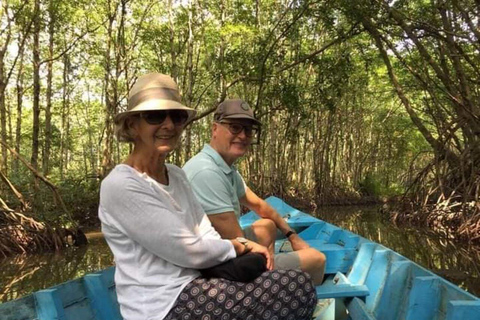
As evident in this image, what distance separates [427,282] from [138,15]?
12810 mm

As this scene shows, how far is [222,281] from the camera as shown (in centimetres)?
161

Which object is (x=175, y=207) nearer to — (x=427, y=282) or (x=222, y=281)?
(x=222, y=281)

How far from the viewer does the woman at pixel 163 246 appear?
153cm

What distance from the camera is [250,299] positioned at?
1608 millimetres

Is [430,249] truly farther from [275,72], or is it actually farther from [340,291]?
[340,291]

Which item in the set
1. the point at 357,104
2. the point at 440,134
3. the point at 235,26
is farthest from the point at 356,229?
the point at 357,104

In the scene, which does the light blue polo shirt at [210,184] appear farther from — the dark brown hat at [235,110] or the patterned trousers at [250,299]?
the patterned trousers at [250,299]

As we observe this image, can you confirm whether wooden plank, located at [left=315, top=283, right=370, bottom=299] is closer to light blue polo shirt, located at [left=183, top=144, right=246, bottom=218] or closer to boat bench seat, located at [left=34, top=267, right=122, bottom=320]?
light blue polo shirt, located at [left=183, top=144, right=246, bottom=218]

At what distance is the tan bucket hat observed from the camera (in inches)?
65.1

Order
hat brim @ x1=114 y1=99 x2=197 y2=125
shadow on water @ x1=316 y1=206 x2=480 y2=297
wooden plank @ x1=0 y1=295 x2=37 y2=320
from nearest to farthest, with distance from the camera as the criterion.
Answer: hat brim @ x1=114 y1=99 x2=197 y2=125
wooden plank @ x1=0 y1=295 x2=37 y2=320
shadow on water @ x1=316 y1=206 x2=480 y2=297

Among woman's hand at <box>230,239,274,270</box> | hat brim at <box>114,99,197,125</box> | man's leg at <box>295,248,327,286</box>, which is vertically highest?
hat brim at <box>114,99,197,125</box>

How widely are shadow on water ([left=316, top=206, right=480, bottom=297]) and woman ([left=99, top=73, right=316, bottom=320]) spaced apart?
13.7ft

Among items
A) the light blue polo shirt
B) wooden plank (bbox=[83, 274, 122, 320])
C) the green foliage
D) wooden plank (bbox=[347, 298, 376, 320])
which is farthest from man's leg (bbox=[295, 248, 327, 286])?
the green foliage

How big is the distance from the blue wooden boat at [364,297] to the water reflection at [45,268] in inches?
130
